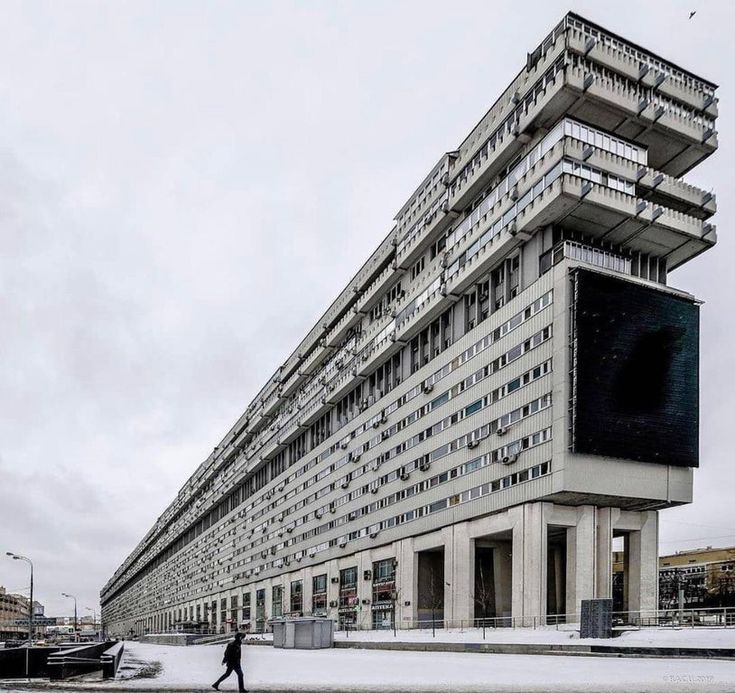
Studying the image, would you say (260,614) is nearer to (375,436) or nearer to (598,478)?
(375,436)

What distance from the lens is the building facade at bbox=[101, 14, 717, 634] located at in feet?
182

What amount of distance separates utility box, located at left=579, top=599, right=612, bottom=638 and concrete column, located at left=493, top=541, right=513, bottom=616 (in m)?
27.0

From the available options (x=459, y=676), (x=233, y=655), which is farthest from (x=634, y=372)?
(x=233, y=655)

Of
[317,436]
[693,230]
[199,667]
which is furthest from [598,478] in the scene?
[317,436]

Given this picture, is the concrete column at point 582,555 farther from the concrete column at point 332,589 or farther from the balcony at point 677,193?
the concrete column at point 332,589

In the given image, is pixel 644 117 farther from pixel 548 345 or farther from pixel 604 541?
pixel 604 541

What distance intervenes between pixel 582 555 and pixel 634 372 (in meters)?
12.6

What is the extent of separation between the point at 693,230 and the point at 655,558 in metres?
23.4

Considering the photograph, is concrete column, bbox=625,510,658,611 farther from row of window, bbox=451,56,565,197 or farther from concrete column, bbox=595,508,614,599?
row of window, bbox=451,56,565,197

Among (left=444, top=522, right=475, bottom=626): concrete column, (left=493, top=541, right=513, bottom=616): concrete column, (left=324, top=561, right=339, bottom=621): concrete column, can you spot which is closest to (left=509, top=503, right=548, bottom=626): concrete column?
(left=444, top=522, right=475, bottom=626): concrete column

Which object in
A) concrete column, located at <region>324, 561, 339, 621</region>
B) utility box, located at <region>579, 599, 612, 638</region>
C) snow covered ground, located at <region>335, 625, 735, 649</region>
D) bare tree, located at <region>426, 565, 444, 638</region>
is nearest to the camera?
snow covered ground, located at <region>335, 625, 735, 649</region>

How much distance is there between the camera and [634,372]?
5716 cm

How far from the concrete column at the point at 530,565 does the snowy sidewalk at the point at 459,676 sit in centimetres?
2257

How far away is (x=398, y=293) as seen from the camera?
82.1m
